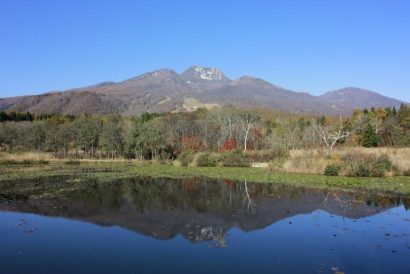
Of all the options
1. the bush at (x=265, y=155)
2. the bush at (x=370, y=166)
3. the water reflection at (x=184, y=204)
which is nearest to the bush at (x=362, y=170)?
the bush at (x=370, y=166)

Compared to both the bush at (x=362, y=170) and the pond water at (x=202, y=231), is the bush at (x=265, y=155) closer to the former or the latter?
the bush at (x=362, y=170)

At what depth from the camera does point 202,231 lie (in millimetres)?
16312

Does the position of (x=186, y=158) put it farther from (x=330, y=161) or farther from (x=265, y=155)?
(x=330, y=161)

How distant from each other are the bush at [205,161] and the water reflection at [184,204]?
18.5 meters

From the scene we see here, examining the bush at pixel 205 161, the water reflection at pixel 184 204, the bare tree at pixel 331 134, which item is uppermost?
→ the bare tree at pixel 331 134

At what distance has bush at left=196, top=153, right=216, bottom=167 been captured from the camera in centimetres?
5041

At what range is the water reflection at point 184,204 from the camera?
1772 centimetres

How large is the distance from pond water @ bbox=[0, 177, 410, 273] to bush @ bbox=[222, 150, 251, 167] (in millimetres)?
21435

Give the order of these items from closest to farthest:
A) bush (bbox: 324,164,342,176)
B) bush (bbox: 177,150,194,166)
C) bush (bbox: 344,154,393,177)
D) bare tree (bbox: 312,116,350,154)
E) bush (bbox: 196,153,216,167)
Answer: bush (bbox: 344,154,393,177), bush (bbox: 324,164,342,176), bare tree (bbox: 312,116,350,154), bush (bbox: 196,153,216,167), bush (bbox: 177,150,194,166)

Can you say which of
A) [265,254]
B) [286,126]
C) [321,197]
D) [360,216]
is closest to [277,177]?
[321,197]

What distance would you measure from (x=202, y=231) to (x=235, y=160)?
3384 centimetres

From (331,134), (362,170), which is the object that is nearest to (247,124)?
(331,134)

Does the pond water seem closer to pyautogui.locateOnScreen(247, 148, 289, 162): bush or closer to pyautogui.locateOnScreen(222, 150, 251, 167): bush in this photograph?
pyautogui.locateOnScreen(222, 150, 251, 167): bush

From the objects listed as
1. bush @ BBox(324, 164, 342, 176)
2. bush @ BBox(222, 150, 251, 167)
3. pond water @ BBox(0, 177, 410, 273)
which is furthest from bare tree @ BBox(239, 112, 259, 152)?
pond water @ BBox(0, 177, 410, 273)
